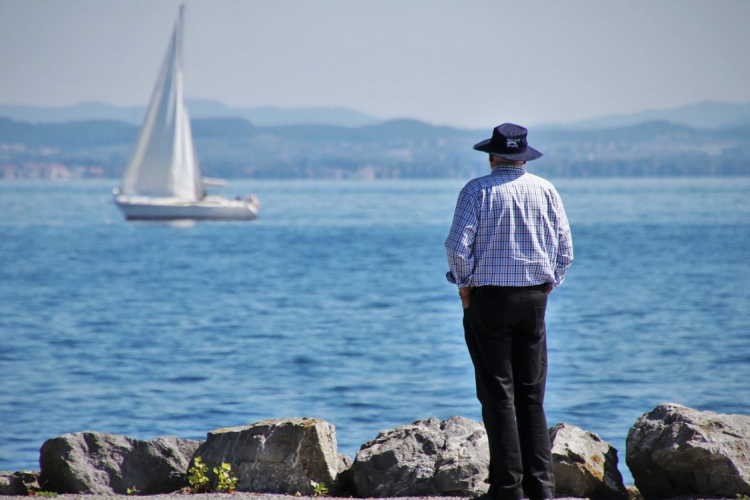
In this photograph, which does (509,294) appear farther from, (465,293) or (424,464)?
(424,464)

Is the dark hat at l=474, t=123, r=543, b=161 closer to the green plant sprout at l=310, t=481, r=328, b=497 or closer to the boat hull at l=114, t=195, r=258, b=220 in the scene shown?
the green plant sprout at l=310, t=481, r=328, b=497

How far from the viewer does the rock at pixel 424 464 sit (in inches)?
221

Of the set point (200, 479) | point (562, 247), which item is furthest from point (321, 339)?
point (562, 247)

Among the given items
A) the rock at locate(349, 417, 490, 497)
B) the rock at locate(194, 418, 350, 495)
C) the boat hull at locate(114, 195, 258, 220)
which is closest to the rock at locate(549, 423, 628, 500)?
the rock at locate(349, 417, 490, 497)

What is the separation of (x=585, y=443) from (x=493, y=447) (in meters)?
1.06

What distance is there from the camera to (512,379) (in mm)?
4941

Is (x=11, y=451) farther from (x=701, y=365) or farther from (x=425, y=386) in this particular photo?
(x=701, y=365)

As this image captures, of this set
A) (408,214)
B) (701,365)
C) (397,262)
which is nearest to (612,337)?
(701,365)

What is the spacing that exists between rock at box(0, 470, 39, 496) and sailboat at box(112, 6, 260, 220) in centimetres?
5317

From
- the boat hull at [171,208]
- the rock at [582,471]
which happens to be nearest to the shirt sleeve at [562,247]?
the rock at [582,471]

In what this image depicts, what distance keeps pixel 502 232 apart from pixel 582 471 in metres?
1.59

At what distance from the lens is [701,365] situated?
56.9ft

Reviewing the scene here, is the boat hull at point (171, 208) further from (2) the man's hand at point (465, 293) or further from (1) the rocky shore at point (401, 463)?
(2) the man's hand at point (465, 293)

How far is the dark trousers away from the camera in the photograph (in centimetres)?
485
